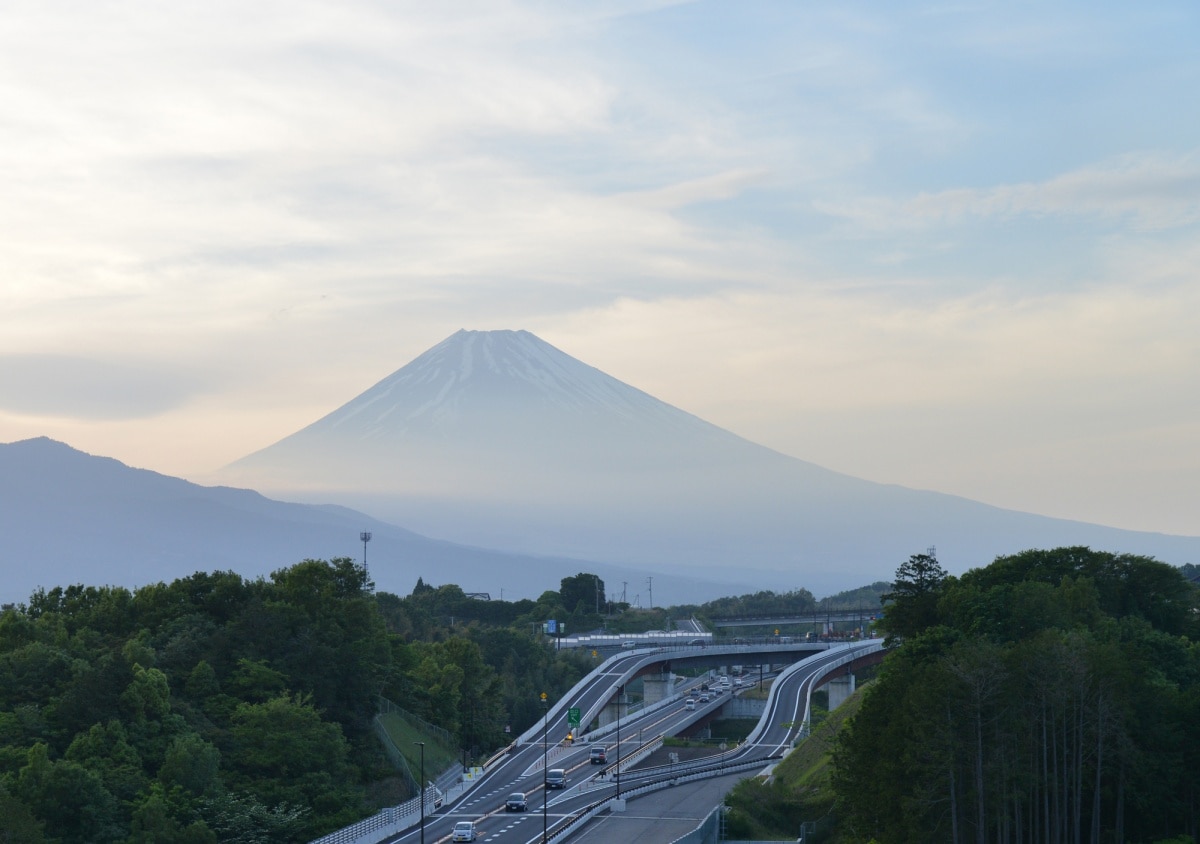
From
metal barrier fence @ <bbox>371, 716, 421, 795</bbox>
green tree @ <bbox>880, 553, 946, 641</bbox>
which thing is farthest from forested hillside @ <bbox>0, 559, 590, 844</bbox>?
green tree @ <bbox>880, 553, 946, 641</bbox>

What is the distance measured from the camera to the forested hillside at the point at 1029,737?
6444 cm

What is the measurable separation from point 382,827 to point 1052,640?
35.9 meters

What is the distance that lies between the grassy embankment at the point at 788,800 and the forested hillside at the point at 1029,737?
402 inches

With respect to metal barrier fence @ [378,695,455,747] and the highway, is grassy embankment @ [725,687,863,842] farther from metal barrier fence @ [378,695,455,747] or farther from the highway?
metal barrier fence @ [378,695,455,747]

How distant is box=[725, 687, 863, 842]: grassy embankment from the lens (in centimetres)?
8594

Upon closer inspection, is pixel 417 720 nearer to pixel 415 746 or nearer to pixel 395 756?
pixel 415 746

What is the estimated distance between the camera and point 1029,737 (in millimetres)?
66188

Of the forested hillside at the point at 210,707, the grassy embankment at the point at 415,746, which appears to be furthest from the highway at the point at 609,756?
the forested hillside at the point at 210,707

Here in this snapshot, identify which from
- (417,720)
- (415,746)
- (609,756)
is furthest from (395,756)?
(609,756)

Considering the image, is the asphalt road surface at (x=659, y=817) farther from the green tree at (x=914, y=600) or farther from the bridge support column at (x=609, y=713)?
the bridge support column at (x=609, y=713)

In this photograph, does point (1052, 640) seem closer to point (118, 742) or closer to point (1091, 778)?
point (1091, 778)

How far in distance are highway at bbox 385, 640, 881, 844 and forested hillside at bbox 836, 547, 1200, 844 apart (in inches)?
757

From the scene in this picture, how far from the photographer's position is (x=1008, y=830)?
65312 mm

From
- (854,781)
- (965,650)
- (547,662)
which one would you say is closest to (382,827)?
(854,781)
